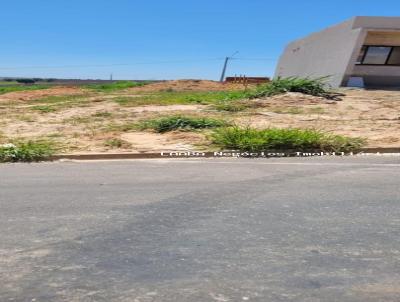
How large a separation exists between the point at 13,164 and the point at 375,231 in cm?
729

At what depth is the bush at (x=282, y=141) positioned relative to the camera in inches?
444

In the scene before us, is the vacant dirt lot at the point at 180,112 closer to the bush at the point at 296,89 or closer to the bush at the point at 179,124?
the bush at the point at 179,124

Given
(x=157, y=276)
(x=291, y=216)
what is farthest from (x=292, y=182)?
(x=157, y=276)

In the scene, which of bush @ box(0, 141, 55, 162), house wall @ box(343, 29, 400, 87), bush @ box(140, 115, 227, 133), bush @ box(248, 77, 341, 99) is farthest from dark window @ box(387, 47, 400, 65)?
bush @ box(0, 141, 55, 162)

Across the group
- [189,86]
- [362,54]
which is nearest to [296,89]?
[362,54]

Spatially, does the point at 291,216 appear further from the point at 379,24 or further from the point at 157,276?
the point at 379,24

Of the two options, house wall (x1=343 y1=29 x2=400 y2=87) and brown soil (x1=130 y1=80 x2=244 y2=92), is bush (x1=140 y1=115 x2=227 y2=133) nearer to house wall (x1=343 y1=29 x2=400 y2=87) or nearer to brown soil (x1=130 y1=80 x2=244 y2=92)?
house wall (x1=343 y1=29 x2=400 y2=87)

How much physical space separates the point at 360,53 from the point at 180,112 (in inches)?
573

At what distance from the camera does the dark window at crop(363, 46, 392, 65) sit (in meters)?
29.3

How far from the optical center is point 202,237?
16.8 feet

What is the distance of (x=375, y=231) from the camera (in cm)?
528

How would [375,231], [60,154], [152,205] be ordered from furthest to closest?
[60,154]
[152,205]
[375,231]

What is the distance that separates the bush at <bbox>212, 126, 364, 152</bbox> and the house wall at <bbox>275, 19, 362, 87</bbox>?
51.3 feet

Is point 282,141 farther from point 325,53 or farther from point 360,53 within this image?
point 325,53
